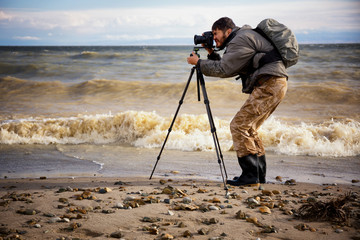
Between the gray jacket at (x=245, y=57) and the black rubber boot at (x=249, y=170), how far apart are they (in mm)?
952

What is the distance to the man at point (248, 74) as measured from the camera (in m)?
3.58

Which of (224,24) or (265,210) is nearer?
(265,210)

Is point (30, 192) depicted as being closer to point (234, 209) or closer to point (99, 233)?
point (99, 233)

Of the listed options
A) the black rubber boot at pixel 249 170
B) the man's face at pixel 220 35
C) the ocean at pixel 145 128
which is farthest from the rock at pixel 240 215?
the man's face at pixel 220 35

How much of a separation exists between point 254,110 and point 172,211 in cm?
148

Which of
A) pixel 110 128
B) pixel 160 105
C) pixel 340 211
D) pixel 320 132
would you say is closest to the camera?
pixel 340 211

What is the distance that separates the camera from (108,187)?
156 inches

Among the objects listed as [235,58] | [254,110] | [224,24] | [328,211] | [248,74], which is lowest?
[328,211]

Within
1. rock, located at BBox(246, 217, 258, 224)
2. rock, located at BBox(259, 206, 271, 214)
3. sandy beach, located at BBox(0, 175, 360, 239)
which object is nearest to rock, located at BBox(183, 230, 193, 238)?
sandy beach, located at BBox(0, 175, 360, 239)

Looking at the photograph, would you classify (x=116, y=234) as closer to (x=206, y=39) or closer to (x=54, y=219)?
(x=54, y=219)

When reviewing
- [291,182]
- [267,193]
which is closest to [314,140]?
[291,182]

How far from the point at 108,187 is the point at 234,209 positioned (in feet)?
5.14

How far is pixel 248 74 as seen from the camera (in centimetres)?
384

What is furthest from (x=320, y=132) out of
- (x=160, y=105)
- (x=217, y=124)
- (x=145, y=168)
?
(x=160, y=105)
